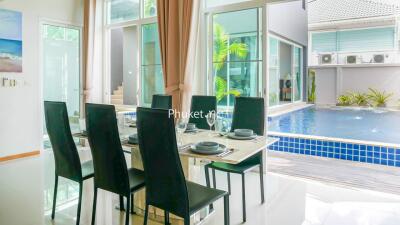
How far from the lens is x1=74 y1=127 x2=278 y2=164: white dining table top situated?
1.97 meters

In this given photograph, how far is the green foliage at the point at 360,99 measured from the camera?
1142 cm

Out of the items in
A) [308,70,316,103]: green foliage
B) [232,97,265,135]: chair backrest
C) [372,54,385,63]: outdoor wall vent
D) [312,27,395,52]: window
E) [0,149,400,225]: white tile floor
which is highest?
[312,27,395,52]: window

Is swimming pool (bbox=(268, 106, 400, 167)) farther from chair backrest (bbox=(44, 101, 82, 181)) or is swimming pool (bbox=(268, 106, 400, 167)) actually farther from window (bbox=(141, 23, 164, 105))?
chair backrest (bbox=(44, 101, 82, 181))

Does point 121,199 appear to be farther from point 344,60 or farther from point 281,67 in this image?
point 344,60

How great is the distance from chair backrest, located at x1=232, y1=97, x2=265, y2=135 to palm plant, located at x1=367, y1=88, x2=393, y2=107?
32.9ft

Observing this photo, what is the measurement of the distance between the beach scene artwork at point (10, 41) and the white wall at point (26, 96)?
0.24 ft

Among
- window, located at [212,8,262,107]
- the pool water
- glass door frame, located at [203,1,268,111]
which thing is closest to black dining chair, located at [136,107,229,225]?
glass door frame, located at [203,1,268,111]

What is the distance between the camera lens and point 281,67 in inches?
397

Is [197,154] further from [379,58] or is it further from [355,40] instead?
[355,40]

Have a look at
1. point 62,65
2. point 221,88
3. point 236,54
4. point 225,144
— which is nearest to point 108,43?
point 62,65

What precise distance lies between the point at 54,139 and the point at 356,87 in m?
11.4

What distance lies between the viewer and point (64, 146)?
2.54 m

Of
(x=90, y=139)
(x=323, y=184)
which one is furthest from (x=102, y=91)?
(x=323, y=184)

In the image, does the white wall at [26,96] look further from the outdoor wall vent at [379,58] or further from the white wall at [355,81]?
the outdoor wall vent at [379,58]
